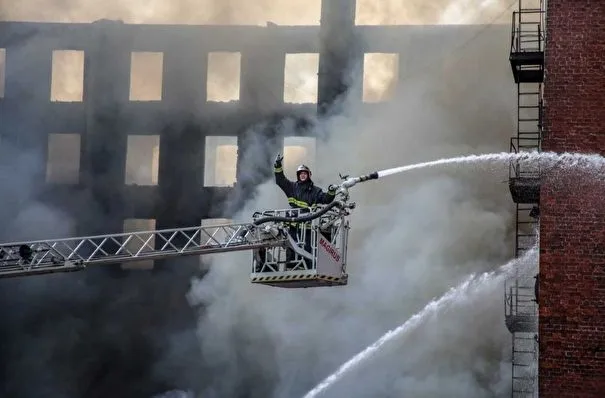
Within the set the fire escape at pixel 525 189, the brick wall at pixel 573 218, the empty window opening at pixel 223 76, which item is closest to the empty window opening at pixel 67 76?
the empty window opening at pixel 223 76

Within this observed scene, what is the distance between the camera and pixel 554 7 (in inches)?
464

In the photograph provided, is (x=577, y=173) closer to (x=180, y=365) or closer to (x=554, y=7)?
(x=554, y=7)

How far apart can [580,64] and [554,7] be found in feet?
2.24

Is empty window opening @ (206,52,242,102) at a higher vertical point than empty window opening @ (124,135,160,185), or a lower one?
higher

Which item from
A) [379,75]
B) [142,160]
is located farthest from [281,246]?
[142,160]

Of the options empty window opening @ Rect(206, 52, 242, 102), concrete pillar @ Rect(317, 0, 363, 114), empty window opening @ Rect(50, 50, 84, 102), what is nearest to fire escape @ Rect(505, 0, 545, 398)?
concrete pillar @ Rect(317, 0, 363, 114)

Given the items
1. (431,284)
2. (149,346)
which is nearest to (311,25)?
(431,284)

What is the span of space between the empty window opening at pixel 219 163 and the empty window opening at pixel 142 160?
1.05 m

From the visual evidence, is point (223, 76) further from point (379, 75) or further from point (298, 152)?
point (379, 75)

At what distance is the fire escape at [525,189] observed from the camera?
498 inches

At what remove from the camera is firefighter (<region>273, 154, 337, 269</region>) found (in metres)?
11.1

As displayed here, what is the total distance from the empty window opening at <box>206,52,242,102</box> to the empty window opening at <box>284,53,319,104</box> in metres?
1.08

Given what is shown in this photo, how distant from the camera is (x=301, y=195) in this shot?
451 inches

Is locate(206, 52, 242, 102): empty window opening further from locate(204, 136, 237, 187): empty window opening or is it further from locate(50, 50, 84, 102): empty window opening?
locate(50, 50, 84, 102): empty window opening
